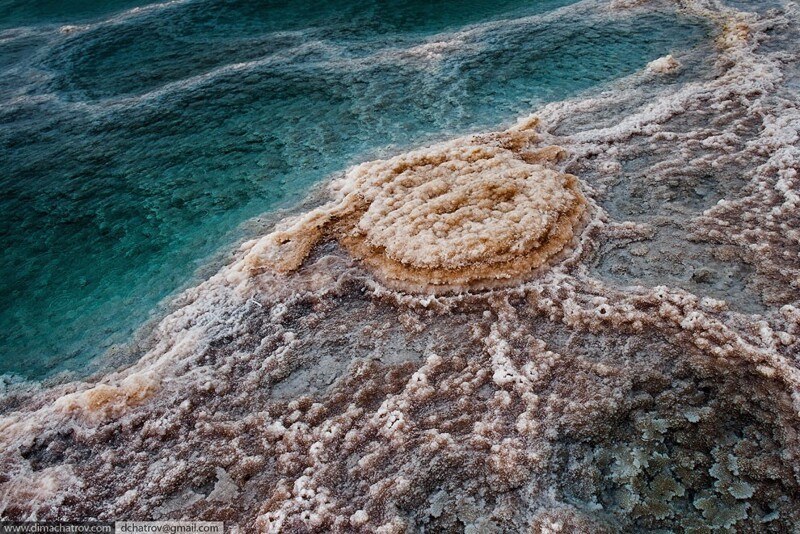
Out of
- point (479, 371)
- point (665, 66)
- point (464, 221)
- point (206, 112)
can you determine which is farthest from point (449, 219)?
point (206, 112)

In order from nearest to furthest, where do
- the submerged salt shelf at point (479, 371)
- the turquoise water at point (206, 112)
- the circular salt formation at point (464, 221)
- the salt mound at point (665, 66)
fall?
1. the submerged salt shelf at point (479, 371)
2. the circular salt formation at point (464, 221)
3. the turquoise water at point (206, 112)
4. the salt mound at point (665, 66)

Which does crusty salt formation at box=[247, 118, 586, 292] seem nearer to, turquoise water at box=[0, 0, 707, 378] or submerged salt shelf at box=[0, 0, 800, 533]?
submerged salt shelf at box=[0, 0, 800, 533]

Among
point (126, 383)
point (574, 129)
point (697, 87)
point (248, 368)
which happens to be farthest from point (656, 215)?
point (126, 383)

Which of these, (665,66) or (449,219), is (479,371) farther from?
(665,66)

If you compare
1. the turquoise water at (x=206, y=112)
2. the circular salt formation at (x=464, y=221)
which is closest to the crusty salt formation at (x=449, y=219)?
the circular salt formation at (x=464, y=221)

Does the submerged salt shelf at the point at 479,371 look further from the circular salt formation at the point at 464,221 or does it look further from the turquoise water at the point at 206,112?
the turquoise water at the point at 206,112

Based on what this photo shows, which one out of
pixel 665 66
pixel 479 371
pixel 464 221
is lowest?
pixel 479 371
